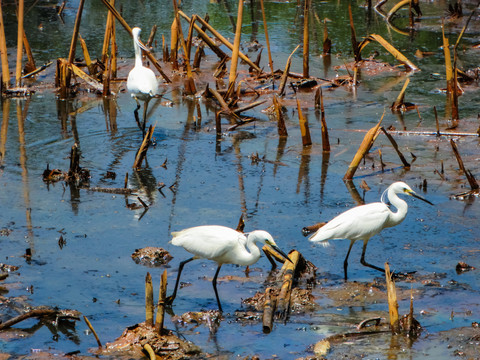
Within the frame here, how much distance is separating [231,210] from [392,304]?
11.0 feet

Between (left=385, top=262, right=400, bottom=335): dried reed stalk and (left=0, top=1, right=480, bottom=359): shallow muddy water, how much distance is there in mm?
113

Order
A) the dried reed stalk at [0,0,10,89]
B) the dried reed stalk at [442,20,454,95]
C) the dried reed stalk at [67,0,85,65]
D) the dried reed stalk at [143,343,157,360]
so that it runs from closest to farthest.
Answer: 1. the dried reed stalk at [143,343,157,360]
2. the dried reed stalk at [442,20,454,95]
3. the dried reed stalk at [0,0,10,89]
4. the dried reed stalk at [67,0,85,65]

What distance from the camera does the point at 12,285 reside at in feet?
20.9

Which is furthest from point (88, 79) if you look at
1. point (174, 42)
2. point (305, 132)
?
point (305, 132)

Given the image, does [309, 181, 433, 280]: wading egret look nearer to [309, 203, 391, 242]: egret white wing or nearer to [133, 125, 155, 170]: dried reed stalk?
[309, 203, 391, 242]: egret white wing

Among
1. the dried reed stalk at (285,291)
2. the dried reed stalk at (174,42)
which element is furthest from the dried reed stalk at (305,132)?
the dried reed stalk at (174,42)

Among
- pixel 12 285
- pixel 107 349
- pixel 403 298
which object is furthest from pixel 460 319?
pixel 12 285

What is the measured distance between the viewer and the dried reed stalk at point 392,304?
17.3 ft

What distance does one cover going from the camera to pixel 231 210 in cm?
835

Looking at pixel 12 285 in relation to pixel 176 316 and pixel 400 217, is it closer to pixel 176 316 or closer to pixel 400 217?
pixel 176 316

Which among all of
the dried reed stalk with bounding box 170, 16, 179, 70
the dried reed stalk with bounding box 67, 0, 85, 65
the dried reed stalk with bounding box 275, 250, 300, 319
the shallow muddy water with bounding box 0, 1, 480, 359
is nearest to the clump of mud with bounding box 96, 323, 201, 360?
the shallow muddy water with bounding box 0, 1, 480, 359

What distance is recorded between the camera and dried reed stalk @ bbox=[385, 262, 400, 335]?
5262mm

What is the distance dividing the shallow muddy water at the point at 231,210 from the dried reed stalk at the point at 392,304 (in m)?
0.11

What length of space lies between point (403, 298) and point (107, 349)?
2.64 metres
